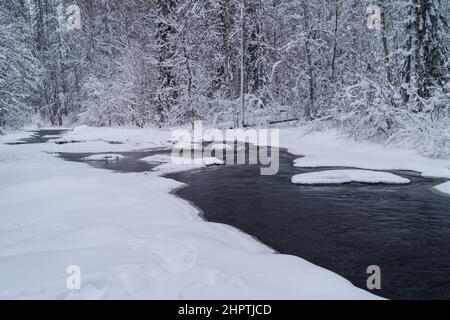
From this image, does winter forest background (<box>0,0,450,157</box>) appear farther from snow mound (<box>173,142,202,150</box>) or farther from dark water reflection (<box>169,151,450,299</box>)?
dark water reflection (<box>169,151,450,299</box>)

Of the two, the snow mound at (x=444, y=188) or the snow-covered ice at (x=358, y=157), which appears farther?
the snow-covered ice at (x=358, y=157)

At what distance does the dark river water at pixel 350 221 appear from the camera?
6.07 metres

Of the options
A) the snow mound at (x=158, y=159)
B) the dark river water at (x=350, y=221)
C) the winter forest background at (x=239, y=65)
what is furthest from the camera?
the winter forest background at (x=239, y=65)

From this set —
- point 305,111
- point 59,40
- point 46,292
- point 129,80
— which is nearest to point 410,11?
point 305,111

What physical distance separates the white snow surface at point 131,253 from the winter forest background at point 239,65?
9366mm

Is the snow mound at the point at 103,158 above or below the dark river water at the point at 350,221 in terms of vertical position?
above

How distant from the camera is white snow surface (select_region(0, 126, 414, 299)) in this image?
470cm

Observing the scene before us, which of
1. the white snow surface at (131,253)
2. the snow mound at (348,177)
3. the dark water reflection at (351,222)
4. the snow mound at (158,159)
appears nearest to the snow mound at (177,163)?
the snow mound at (158,159)

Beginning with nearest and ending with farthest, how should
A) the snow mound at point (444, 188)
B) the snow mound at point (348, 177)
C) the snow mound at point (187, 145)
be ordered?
1. the snow mound at point (444, 188)
2. the snow mound at point (348, 177)
3. the snow mound at point (187, 145)

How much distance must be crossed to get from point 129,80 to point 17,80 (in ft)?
60.7

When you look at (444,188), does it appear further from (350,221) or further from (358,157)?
(358,157)

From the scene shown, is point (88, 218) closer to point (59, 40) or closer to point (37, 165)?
point (37, 165)

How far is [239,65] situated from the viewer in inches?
1155

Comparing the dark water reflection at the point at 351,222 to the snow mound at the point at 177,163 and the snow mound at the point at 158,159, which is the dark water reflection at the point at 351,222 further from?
the snow mound at the point at 158,159
